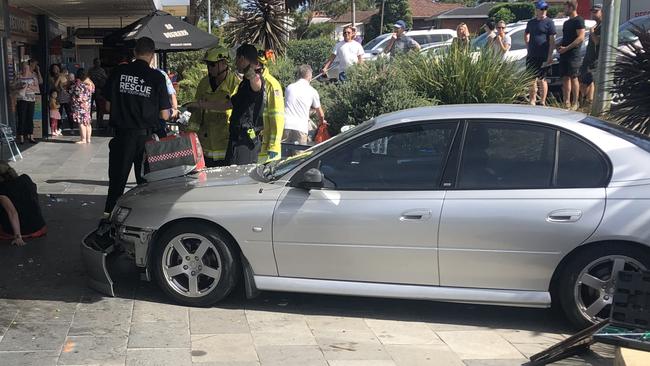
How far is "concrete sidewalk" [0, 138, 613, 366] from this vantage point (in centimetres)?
477

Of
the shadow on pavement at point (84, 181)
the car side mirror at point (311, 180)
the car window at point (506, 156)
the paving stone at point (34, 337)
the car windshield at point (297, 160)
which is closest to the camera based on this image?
the paving stone at point (34, 337)

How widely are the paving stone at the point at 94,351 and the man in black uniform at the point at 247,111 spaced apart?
281 centimetres

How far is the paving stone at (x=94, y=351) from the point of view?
4613 mm

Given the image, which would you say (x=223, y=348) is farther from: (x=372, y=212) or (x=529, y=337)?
(x=529, y=337)

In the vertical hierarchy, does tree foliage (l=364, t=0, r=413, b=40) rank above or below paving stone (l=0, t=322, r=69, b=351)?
above

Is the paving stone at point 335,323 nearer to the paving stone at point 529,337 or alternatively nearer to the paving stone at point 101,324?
the paving stone at point 529,337

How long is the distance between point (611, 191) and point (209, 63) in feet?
14.3

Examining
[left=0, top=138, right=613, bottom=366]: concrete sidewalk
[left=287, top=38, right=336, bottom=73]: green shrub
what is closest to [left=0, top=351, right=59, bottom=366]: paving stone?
[left=0, top=138, right=613, bottom=366]: concrete sidewalk

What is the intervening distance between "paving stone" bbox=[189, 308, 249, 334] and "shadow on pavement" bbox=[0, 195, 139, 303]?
2.48 feet

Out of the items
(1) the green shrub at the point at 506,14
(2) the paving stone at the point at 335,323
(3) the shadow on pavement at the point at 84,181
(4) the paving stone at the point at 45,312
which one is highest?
(1) the green shrub at the point at 506,14

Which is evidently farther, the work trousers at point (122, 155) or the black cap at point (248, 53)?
the work trousers at point (122, 155)

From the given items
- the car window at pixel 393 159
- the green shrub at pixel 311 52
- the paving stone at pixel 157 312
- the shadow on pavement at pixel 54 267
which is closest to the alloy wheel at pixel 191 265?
the paving stone at pixel 157 312

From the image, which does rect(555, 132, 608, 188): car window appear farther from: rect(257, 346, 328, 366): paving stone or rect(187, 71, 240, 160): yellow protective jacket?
rect(187, 71, 240, 160): yellow protective jacket

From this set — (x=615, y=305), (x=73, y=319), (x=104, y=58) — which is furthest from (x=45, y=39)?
(x=615, y=305)
